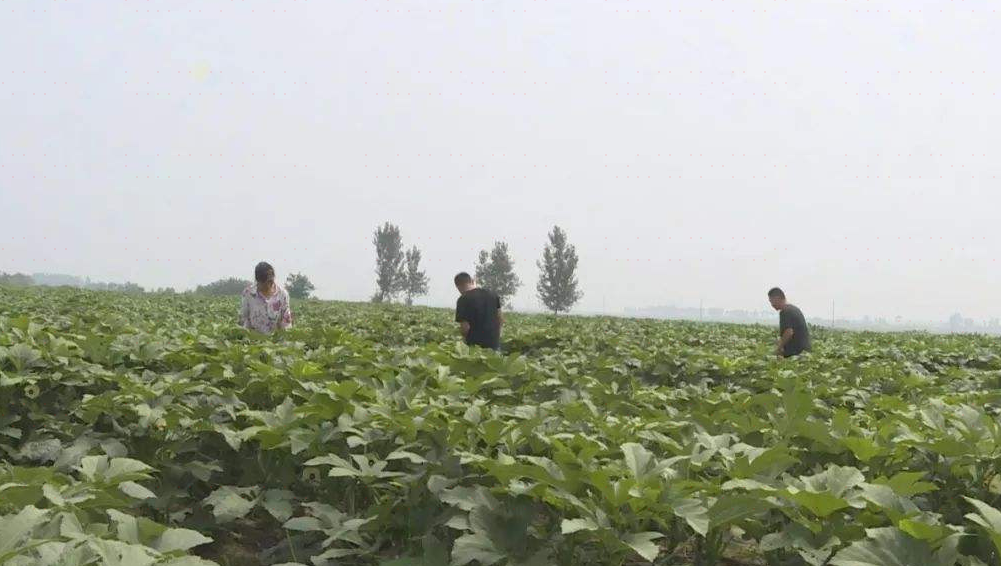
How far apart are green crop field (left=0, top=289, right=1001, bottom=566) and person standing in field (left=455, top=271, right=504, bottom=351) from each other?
3762 millimetres

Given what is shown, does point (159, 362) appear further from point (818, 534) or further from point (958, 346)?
point (958, 346)

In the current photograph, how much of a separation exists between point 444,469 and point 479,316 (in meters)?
6.21

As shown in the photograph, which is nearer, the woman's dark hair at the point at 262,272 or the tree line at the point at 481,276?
the woman's dark hair at the point at 262,272

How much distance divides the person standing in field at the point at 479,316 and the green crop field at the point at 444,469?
3762mm

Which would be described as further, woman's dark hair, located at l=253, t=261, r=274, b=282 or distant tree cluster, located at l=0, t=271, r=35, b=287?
distant tree cluster, located at l=0, t=271, r=35, b=287

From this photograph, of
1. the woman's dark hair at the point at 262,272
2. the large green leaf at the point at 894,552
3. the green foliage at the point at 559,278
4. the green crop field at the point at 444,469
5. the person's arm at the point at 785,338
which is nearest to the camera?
the large green leaf at the point at 894,552

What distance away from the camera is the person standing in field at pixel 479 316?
8922 mm

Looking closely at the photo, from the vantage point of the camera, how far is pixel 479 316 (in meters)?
8.95

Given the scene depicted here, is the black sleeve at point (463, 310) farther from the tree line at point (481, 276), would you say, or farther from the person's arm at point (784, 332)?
the tree line at point (481, 276)

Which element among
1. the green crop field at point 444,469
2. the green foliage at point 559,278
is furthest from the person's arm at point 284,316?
the green foliage at point 559,278

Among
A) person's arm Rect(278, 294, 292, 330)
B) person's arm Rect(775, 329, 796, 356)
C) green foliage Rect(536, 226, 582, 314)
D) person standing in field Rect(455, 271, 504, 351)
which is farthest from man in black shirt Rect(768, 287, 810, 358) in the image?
green foliage Rect(536, 226, 582, 314)

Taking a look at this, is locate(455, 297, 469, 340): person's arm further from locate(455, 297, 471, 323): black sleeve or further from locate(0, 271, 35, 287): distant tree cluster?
locate(0, 271, 35, 287): distant tree cluster

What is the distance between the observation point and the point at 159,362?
482cm

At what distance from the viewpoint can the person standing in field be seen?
8922mm
